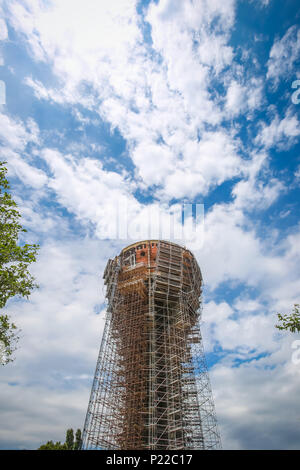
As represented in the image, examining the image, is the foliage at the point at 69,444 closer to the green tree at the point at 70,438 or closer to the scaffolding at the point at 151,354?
the green tree at the point at 70,438

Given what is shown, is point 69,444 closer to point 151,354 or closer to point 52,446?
point 52,446

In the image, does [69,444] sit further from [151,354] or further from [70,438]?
[151,354]

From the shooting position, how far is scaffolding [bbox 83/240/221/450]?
77.8 ft

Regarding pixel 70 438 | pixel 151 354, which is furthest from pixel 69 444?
pixel 151 354

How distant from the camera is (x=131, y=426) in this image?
24.3 m

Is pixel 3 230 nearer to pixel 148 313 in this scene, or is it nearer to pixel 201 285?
pixel 148 313

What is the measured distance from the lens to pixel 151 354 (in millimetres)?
27047

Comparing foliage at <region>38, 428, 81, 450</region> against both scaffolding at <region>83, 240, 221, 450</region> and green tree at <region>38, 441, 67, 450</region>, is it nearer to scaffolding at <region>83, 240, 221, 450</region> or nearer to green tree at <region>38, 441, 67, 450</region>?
green tree at <region>38, 441, 67, 450</region>

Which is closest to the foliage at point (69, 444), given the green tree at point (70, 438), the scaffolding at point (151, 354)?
the green tree at point (70, 438)

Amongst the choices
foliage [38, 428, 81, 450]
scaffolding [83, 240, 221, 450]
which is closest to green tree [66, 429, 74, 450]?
foliage [38, 428, 81, 450]

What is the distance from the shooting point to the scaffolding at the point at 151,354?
23.7 meters

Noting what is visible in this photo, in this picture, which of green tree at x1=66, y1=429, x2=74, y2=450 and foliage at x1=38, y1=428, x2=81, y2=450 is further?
green tree at x1=66, y1=429, x2=74, y2=450

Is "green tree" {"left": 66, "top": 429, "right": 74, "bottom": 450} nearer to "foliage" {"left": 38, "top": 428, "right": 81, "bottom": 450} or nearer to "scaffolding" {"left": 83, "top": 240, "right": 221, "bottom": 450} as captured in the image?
"foliage" {"left": 38, "top": 428, "right": 81, "bottom": 450}
